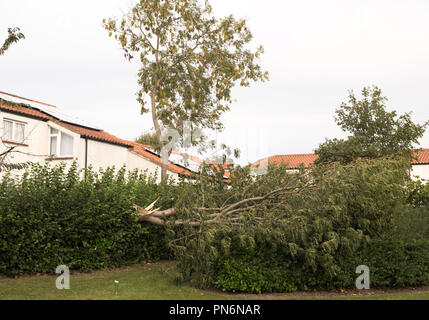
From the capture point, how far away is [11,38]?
27.5 ft

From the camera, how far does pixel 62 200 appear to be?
38.4ft

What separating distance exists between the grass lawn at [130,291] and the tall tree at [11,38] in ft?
15.9

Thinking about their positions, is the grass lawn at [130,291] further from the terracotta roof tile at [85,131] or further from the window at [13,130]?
the window at [13,130]

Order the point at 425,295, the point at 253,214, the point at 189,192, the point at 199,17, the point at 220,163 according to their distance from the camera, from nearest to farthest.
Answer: the point at 425,295 → the point at 253,214 → the point at 189,192 → the point at 220,163 → the point at 199,17

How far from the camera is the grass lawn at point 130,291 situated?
8.89 meters

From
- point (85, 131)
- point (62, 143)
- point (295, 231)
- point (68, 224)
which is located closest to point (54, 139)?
point (62, 143)

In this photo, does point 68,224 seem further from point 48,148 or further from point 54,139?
point 54,139

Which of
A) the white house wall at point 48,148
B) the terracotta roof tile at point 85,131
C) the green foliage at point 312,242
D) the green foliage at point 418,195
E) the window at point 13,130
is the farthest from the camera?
the terracotta roof tile at point 85,131

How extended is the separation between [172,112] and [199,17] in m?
4.94

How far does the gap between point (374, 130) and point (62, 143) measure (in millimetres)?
18548

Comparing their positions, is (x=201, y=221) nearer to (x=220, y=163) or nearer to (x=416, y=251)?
(x=220, y=163)

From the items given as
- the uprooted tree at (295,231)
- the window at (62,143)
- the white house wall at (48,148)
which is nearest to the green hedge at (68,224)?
the uprooted tree at (295,231)

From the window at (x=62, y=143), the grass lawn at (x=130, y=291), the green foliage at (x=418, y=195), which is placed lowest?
the grass lawn at (x=130, y=291)
